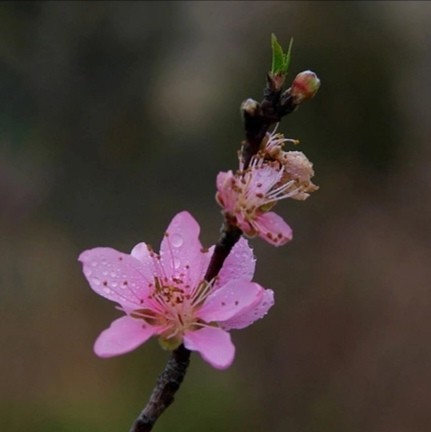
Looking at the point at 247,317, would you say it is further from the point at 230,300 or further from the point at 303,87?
the point at 303,87

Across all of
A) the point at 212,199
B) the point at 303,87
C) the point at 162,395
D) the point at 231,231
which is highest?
the point at 303,87

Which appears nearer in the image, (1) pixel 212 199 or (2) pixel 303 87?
(2) pixel 303 87

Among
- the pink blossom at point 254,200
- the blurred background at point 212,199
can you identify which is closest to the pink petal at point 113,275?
the pink blossom at point 254,200

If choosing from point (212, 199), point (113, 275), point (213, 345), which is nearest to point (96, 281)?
point (113, 275)

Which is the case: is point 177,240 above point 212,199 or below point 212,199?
above

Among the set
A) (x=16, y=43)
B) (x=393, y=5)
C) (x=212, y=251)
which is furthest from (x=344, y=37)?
(x=212, y=251)

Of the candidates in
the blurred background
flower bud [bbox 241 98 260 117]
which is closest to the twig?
flower bud [bbox 241 98 260 117]
